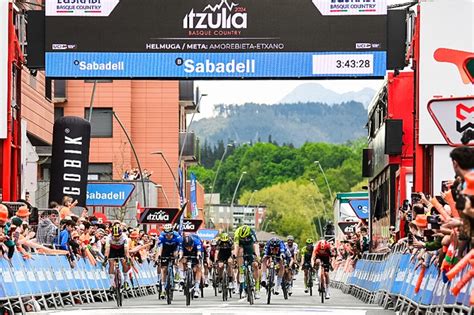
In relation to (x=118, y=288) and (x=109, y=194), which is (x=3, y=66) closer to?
(x=118, y=288)

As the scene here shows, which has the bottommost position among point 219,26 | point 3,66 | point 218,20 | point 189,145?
point 189,145

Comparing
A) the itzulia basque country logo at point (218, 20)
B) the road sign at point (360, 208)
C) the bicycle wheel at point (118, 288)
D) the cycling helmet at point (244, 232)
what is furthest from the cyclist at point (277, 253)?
the road sign at point (360, 208)

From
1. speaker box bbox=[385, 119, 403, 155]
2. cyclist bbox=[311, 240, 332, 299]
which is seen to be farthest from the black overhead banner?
cyclist bbox=[311, 240, 332, 299]

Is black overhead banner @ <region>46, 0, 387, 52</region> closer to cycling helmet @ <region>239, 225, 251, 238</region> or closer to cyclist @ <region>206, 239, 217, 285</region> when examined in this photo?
cycling helmet @ <region>239, 225, 251, 238</region>

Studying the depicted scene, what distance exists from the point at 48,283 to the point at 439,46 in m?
10.6

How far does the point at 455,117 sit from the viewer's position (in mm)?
16266

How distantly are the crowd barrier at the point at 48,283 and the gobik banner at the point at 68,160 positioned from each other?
258cm

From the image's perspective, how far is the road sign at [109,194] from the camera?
4053 cm

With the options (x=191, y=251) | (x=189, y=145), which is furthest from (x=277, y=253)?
(x=189, y=145)

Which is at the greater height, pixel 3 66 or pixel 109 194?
pixel 3 66

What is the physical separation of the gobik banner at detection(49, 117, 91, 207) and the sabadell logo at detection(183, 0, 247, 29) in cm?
458

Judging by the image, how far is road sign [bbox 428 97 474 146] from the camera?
1619 centimetres

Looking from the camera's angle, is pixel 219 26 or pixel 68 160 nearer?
pixel 219 26

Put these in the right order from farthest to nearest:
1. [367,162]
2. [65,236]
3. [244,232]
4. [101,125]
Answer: [101,125] < [367,162] < [244,232] < [65,236]
